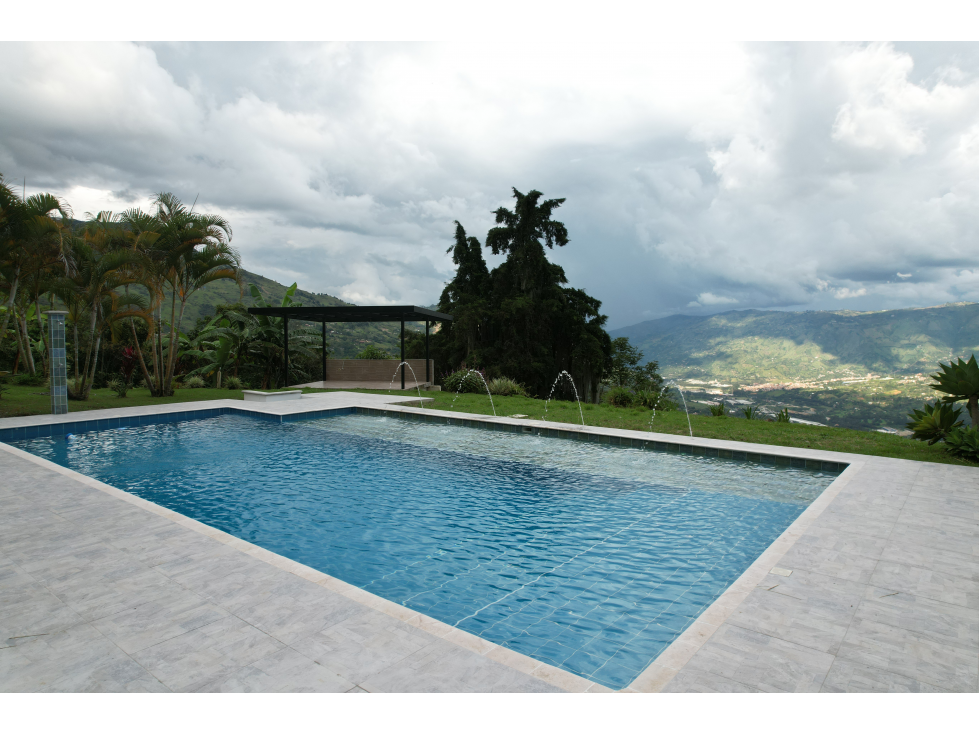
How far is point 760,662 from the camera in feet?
9.27

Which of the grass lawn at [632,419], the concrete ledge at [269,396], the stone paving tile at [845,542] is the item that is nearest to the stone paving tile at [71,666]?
the stone paving tile at [845,542]

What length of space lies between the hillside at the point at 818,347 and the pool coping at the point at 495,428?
2086 centimetres

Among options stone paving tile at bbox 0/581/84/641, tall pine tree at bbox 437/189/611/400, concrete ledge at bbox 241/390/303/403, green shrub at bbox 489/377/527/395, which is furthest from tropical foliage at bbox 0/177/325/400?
stone paving tile at bbox 0/581/84/641

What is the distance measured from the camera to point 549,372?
24125 mm

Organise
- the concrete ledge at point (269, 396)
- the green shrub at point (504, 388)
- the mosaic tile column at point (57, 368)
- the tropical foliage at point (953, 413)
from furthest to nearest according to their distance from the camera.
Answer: the green shrub at point (504, 388) → the concrete ledge at point (269, 396) → the mosaic tile column at point (57, 368) → the tropical foliage at point (953, 413)

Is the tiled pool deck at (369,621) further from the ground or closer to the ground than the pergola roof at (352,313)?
closer to the ground

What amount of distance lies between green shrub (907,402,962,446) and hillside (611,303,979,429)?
19876 mm

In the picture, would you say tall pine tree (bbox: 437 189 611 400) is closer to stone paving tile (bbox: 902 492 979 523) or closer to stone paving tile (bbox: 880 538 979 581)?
stone paving tile (bbox: 902 492 979 523)

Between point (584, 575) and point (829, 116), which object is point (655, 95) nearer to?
point (829, 116)

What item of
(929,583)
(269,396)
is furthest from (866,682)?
(269,396)

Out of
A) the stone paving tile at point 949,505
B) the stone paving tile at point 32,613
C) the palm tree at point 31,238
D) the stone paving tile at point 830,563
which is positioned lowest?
the stone paving tile at point 32,613

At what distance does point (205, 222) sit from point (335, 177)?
8564 millimetres

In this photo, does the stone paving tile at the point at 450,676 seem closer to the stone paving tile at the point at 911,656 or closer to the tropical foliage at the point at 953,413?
the stone paving tile at the point at 911,656

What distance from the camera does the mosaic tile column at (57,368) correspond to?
Answer: 11.7 metres
